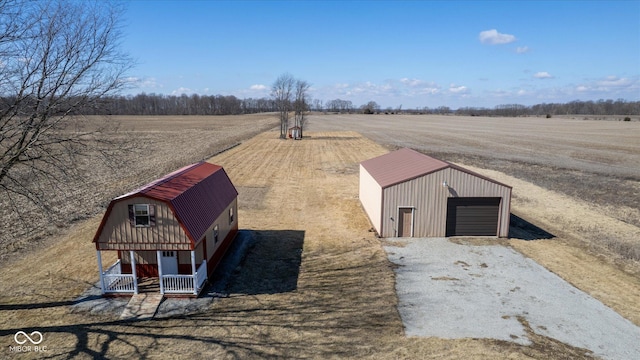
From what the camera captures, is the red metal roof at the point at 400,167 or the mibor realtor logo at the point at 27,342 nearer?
the mibor realtor logo at the point at 27,342

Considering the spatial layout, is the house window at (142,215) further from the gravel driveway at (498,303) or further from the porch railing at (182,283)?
the gravel driveway at (498,303)

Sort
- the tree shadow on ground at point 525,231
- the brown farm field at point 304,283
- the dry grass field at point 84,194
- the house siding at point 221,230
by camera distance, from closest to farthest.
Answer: the brown farm field at point 304,283
the house siding at point 221,230
the dry grass field at point 84,194
the tree shadow on ground at point 525,231

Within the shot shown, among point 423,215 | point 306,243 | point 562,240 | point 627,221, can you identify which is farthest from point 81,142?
point 627,221

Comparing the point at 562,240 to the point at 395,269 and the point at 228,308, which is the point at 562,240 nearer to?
the point at 395,269

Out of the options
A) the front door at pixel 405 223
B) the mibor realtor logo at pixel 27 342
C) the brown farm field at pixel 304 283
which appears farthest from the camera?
the front door at pixel 405 223

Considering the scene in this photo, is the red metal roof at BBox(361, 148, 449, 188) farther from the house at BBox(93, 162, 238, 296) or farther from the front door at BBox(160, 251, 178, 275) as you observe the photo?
the front door at BBox(160, 251, 178, 275)

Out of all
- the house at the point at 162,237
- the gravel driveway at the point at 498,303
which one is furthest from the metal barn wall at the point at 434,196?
the house at the point at 162,237
